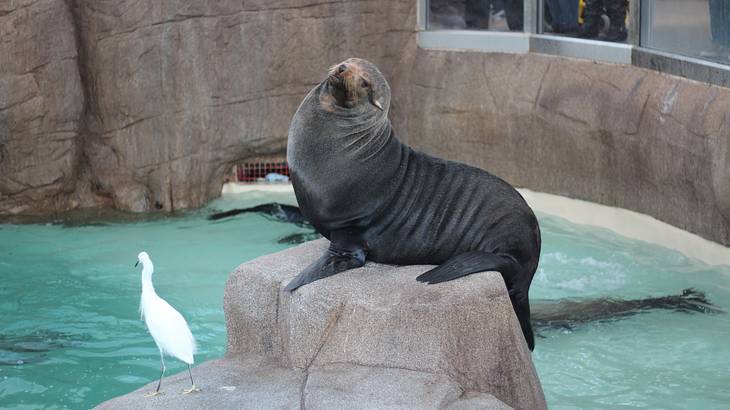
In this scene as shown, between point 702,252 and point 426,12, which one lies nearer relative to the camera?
point 702,252

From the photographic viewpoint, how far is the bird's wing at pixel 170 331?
344 cm

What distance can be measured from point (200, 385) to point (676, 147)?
3919 mm

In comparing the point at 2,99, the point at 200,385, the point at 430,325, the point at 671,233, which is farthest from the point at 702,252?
the point at 2,99

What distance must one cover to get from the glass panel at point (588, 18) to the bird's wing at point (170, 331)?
4653mm

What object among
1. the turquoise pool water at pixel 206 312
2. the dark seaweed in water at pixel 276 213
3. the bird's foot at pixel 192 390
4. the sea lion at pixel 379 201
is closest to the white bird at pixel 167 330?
the bird's foot at pixel 192 390

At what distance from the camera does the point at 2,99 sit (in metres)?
7.45

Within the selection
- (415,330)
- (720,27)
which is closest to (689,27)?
(720,27)

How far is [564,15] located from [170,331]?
508 cm

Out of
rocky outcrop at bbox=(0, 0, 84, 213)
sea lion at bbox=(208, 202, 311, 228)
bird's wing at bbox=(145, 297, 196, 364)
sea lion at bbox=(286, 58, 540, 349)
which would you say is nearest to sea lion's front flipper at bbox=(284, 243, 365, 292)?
sea lion at bbox=(286, 58, 540, 349)

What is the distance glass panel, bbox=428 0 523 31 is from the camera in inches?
321

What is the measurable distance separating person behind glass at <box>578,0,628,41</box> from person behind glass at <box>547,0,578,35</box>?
0.10 m

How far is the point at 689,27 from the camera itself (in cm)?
668

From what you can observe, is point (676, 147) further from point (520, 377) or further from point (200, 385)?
point (200, 385)

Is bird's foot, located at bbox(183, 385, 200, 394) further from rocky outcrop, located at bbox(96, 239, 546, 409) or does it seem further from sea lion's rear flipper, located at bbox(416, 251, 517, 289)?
sea lion's rear flipper, located at bbox(416, 251, 517, 289)
